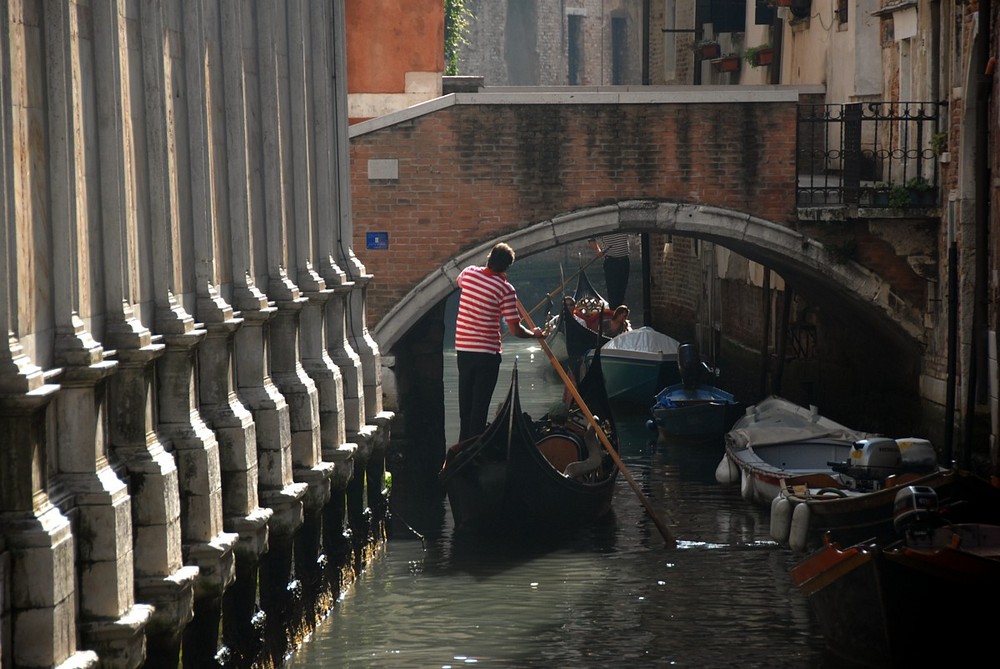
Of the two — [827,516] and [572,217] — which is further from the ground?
[572,217]

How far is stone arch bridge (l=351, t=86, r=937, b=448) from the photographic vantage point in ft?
27.7

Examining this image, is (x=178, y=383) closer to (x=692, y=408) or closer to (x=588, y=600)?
(x=588, y=600)

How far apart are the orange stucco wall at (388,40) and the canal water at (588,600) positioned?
10.4ft

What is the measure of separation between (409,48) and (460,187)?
6.83 feet

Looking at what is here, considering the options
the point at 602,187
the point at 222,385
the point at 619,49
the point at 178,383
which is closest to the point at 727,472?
the point at 602,187

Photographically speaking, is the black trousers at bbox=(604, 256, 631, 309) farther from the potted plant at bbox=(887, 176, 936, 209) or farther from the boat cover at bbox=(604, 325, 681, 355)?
the potted plant at bbox=(887, 176, 936, 209)

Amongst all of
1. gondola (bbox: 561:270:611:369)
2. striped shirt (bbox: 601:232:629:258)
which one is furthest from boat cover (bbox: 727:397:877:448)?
striped shirt (bbox: 601:232:629:258)

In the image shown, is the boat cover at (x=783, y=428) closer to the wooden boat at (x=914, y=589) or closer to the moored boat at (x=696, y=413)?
the moored boat at (x=696, y=413)

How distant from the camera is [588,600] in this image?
6.19m

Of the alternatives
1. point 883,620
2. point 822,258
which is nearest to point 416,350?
point 822,258

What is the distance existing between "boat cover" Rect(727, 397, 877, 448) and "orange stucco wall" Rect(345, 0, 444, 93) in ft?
9.83

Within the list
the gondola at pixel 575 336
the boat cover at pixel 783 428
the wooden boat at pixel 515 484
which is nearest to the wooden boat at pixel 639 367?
the gondola at pixel 575 336

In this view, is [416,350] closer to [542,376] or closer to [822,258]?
[822,258]

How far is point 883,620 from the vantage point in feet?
16.3
